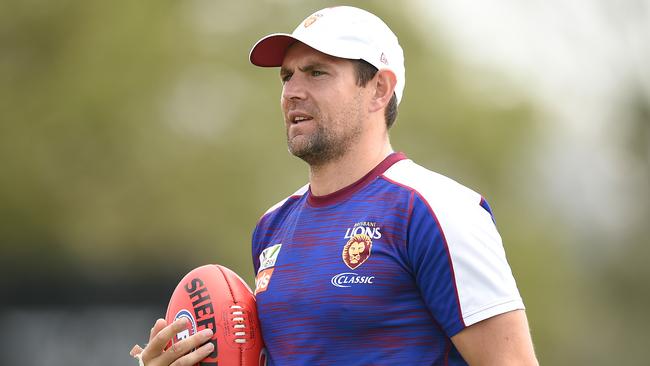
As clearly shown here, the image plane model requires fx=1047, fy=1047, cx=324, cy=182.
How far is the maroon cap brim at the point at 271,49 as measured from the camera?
4.04 meters

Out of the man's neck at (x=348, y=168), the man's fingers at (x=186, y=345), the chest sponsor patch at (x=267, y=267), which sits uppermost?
the man's neck at (x=348, y=168)

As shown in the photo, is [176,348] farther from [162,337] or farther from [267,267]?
[267,267]

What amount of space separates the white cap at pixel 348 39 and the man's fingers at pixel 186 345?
3.70 ft

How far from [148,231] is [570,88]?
744cm

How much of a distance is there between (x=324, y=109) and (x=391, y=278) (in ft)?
2.35

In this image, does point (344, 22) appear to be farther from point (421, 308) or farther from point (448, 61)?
point (448, 61)

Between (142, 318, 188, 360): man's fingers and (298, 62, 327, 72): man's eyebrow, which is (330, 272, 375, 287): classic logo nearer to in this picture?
(142, 318, 188, 360): man's fingers

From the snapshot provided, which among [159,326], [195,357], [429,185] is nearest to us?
[429,185]

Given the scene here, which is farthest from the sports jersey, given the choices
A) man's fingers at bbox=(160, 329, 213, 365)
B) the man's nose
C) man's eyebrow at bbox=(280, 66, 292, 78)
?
man's eyebrow at bbox=(280, 66, 292, 78)

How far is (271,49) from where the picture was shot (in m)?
4.12

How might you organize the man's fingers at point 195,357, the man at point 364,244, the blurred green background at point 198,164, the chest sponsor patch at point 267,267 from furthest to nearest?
1. the blurred green background at point 198,164
2. the chest sponsor patch at point 267,267
3. the man's fingers at point 195,357
4. the man at point 364,244

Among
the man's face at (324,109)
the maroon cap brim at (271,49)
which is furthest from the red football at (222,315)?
the maroon cap brim at (271,49)

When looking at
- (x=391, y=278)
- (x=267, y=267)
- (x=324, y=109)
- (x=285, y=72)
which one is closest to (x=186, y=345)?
(x=267, y=267)

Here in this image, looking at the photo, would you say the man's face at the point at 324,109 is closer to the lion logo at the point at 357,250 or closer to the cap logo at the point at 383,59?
the cap logo at the point at 383,59
